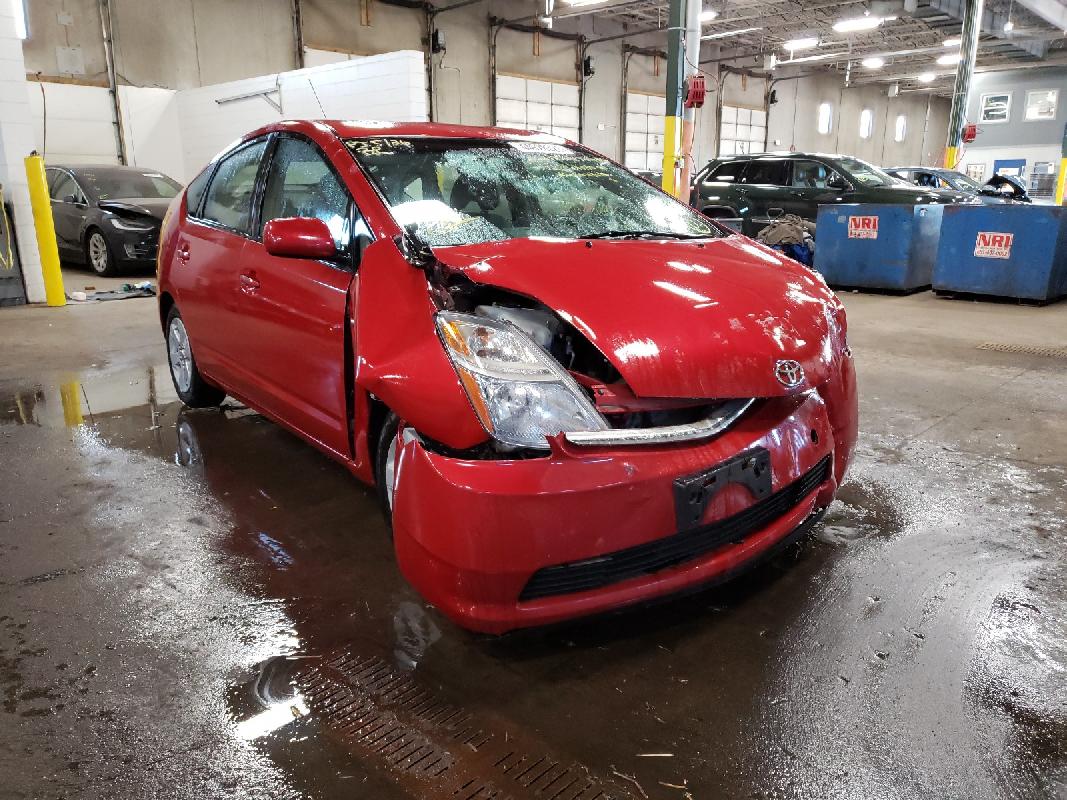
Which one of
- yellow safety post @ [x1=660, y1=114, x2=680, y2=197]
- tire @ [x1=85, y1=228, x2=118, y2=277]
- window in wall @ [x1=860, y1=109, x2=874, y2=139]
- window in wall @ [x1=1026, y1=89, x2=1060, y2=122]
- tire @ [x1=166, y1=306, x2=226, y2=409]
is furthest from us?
window in wall @ [x1=860, y1=109, x2=874, y2=139]

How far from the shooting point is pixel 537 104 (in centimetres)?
1998

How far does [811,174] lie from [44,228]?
927cm

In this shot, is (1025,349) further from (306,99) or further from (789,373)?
(306,99)

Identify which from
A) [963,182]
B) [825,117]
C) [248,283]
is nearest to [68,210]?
[248,283]

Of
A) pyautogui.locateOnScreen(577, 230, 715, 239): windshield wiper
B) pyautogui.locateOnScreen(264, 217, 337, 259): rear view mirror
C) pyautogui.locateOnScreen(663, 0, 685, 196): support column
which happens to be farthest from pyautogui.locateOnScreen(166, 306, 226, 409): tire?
pyautogui.locateOnScreen(663, 0, 685, 196): support column

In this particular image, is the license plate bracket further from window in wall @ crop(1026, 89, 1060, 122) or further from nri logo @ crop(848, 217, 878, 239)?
window in wall @ crop(1026, 89, 1060, 122)

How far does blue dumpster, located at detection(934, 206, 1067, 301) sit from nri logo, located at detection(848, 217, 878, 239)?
28.6 inches

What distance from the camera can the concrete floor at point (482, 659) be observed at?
1.56m

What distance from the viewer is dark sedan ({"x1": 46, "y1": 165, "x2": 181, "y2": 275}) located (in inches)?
361

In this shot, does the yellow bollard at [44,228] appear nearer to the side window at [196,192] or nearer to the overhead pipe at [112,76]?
the side window at [196,192]

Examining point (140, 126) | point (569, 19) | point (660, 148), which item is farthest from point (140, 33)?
point (660, 148)

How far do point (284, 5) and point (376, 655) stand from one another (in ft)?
53.8

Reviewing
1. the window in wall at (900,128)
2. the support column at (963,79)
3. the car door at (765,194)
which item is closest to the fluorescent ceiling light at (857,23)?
the support column at (963,79)

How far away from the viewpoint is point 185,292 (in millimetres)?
3521
